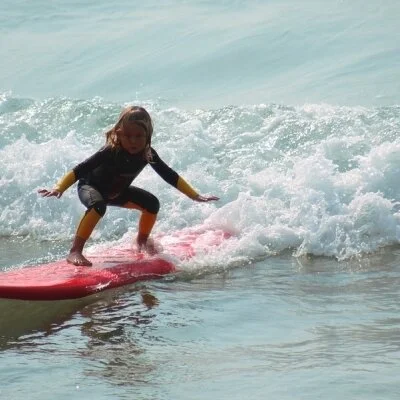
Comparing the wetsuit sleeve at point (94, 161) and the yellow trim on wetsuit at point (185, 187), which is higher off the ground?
the wetsuit sleeve at point (94, 161)

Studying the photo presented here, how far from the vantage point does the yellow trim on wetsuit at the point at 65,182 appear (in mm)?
7746

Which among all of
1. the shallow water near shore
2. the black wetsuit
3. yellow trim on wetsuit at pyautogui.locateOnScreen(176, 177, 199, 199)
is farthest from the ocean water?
the black wetsuit

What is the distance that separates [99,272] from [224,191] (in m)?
3.38

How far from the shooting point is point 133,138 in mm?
7863

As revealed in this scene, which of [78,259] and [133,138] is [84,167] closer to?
[133,138]

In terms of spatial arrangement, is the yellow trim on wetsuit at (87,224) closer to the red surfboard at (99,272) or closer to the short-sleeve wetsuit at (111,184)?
the short-sleeve wetsuit at (111,184)

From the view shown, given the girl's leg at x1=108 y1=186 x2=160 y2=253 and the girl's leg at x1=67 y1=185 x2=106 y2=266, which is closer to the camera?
the girl's leg at x1=67 y1=185 x2=106 y2=266

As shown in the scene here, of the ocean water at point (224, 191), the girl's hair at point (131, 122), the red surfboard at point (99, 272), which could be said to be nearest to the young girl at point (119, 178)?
the girl's hair at point (131, 122)

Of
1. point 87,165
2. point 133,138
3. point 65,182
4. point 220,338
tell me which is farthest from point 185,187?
point 220,338

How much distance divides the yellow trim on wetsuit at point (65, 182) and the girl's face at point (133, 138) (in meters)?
0.44

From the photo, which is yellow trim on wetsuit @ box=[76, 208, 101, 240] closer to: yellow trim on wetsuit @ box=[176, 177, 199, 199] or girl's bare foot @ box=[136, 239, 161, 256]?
girl's bare foot @ box=[136, 239, 161, 256]

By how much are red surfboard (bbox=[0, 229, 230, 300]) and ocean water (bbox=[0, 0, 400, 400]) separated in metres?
0.10

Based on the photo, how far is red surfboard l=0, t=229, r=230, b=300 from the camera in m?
6.96

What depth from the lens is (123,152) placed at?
805cm
